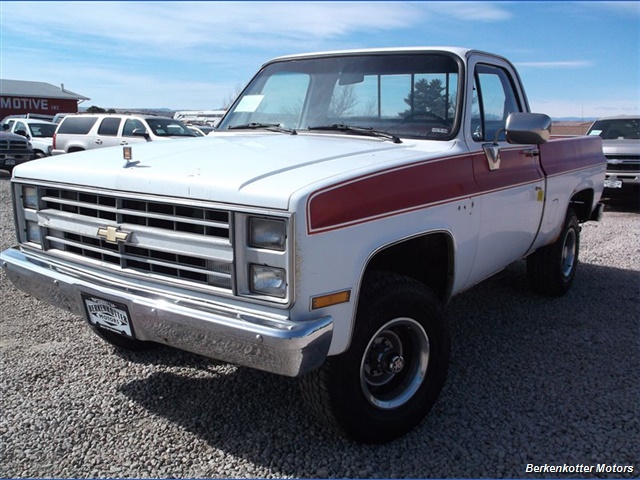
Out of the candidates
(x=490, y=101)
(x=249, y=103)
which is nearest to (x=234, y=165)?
(x=249, y=103)

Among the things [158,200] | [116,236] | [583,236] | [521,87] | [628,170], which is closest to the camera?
[158,200]

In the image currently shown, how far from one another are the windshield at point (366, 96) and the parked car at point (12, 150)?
49.3 feet

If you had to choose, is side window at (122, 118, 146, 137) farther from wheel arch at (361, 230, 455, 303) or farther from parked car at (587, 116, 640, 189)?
wheel arch at (361, 230, 455, 303)

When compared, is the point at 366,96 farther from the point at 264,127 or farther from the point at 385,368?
the point at 385,368

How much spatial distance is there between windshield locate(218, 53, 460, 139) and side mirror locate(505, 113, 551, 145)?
35cm

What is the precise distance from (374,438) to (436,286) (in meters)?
1.05

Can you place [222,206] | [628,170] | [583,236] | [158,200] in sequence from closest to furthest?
[222,206], [158,200], [583,236], [628,170]

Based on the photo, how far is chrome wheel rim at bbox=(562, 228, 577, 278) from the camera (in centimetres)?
559

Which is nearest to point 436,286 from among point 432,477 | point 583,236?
point 432,477

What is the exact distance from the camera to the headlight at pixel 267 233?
8.10ft

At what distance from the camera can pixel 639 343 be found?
175 inches

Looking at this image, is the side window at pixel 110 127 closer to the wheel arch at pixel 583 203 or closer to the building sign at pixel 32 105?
the wheel arch at pixel 583 203

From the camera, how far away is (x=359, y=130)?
3703 mm

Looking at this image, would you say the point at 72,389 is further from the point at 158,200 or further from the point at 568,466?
the point at 568,466
